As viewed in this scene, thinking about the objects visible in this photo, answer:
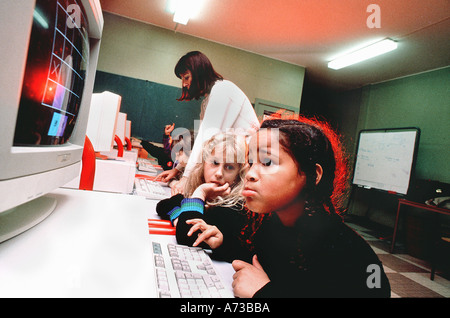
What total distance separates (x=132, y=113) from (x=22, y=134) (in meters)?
4.06

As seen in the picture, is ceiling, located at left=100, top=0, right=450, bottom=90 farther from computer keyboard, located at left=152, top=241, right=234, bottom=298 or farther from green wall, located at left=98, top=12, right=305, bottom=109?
computer keyboard, located at left=152, top=241, right=234, bottom=298

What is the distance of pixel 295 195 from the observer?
1.68 ft

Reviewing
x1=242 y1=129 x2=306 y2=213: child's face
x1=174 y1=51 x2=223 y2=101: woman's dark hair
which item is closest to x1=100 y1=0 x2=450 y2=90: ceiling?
x1=174 y1=51 x2=223 y2=101: woman's dark hair

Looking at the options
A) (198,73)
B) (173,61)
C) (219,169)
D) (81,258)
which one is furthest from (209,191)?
(173,61)

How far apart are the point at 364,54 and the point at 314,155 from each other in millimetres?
4299

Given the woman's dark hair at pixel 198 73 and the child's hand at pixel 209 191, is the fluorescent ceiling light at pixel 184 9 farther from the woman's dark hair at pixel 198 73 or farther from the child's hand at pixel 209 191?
the child's hand at pixel 209 191

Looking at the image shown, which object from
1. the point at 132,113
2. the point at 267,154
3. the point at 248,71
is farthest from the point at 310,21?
the point at 267,154

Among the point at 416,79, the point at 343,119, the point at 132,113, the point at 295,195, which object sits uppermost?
the point at 416,79

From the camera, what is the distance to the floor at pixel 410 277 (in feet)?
7.41

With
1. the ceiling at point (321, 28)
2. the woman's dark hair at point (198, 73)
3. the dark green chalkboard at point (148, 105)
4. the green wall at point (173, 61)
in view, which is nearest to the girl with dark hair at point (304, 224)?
the woman's dark hair at point (198, 73)

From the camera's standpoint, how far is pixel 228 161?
3.30 ft

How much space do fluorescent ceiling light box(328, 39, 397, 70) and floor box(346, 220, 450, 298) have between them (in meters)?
2.85

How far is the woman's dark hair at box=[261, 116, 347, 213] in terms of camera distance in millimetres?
509
